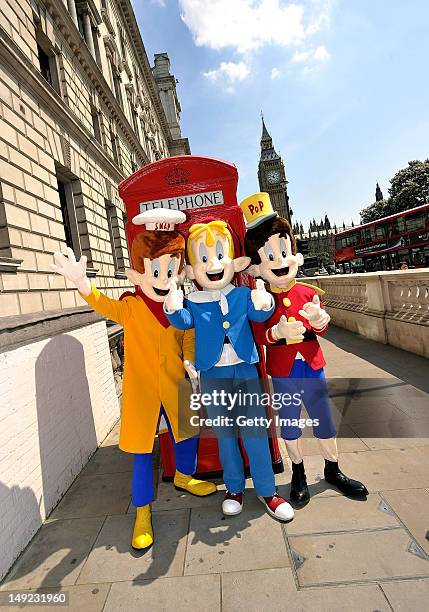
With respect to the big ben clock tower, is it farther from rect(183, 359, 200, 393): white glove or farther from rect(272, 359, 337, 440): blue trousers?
rect(183, 359, 200, 393): white glove

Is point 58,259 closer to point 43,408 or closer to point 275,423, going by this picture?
point 43,408

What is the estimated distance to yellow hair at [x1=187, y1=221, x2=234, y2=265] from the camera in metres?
2.66

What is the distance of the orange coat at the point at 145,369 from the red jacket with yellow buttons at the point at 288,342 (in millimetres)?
630

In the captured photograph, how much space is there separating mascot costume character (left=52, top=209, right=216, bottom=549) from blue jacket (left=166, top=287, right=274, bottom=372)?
0.22 m

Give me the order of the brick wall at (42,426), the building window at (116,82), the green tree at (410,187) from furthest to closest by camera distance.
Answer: the green tree at (410,187) < the building window at (116,82) < the brick wall at (42,426)

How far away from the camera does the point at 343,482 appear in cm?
278

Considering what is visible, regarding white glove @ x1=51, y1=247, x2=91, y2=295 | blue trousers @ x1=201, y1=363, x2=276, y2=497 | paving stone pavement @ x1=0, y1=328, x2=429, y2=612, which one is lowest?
paving stone pavement @ x1=0, y1=328, x2=429, y2=612

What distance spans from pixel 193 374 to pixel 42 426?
1325mm

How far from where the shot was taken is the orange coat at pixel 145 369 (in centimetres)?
266

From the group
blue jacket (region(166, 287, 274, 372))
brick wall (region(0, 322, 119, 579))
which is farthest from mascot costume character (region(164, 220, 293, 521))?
brick wall (region(0, 322, 119, 579))

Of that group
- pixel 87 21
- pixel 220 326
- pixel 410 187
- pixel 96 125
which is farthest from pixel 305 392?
pixel 410 187

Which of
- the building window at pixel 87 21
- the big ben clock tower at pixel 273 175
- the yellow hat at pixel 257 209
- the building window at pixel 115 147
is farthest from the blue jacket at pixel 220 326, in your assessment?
the big ben clock tower at pixel 273 175

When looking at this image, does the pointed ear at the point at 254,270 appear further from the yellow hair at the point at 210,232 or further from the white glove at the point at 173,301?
the white glove at the point at 173,301

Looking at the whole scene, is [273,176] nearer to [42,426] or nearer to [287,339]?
[287,339]
